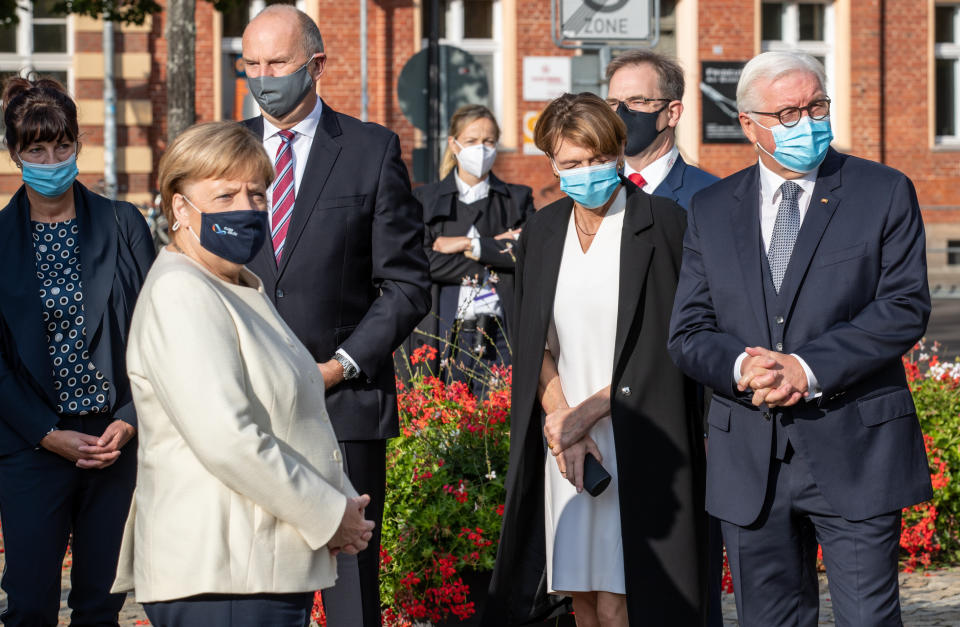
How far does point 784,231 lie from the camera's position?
4.10 meters

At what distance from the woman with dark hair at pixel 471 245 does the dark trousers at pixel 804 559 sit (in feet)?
11.3

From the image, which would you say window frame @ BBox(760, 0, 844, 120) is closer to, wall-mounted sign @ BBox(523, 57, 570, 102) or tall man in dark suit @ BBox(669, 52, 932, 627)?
wall-mounted sign @ BBox(523, 57, 570, 102)

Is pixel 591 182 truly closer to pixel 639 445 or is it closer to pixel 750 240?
pixel 750 240

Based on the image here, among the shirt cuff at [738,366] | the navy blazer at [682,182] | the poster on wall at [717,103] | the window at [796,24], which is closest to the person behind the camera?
the shirt cuff at [738,366]

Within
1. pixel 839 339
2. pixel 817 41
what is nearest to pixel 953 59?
pixel 817 41

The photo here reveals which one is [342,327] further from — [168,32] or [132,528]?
[168,32]

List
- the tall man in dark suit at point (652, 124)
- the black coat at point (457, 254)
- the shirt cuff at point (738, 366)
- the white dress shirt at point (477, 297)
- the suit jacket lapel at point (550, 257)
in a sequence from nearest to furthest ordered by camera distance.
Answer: the shirt cuff at point (738, 366) < the suit jacket lapel at point (550, 257) < the tall man in dark suit at point (652, 124) < the white dress shirt at point (477, 297) < the black coat at point (457, 254)

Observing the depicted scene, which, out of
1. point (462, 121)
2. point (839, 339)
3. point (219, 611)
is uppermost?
point (462, 121)

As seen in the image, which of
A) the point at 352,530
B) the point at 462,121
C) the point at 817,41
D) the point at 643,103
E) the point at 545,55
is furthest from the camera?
the point at 817,41

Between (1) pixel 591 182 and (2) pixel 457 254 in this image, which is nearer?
(1) pixel 591 182

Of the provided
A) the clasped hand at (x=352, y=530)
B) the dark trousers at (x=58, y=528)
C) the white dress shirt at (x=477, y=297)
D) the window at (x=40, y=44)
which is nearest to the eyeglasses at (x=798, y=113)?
the clasped hand at (x=352, y=530)

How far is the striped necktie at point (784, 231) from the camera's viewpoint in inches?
160

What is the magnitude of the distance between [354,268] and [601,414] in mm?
962

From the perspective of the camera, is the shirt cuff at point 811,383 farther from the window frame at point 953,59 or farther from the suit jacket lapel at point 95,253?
the window frame at point 953,59
